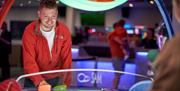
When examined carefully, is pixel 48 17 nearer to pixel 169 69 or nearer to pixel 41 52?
pixel 41 52

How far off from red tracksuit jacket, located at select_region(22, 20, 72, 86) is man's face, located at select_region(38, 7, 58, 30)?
0.18 ft

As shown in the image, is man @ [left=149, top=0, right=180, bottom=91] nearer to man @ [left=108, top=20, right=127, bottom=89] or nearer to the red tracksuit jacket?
the red tracksuit jacket

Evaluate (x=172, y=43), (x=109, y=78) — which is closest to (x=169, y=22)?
(x=109, y=78)

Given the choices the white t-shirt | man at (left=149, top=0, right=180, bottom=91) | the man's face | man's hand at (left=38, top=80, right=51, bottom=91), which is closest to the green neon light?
the man's face

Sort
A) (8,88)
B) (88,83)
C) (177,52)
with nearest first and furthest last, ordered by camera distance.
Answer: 1. (177,52)
2. (8,88)
3. (88,83)

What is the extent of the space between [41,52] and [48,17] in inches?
11.1

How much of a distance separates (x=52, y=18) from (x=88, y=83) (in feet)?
2.11

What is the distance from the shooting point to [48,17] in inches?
115

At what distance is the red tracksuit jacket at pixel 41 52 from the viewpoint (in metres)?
2.95

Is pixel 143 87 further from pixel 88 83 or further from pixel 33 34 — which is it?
pixel 33 34

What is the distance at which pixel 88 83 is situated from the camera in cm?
316

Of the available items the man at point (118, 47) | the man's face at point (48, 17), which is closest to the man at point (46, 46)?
the man's face at point (48, 17)

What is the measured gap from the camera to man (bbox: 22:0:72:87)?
2936 mm

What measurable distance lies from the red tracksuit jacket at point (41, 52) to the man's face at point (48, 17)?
54 millimetres
